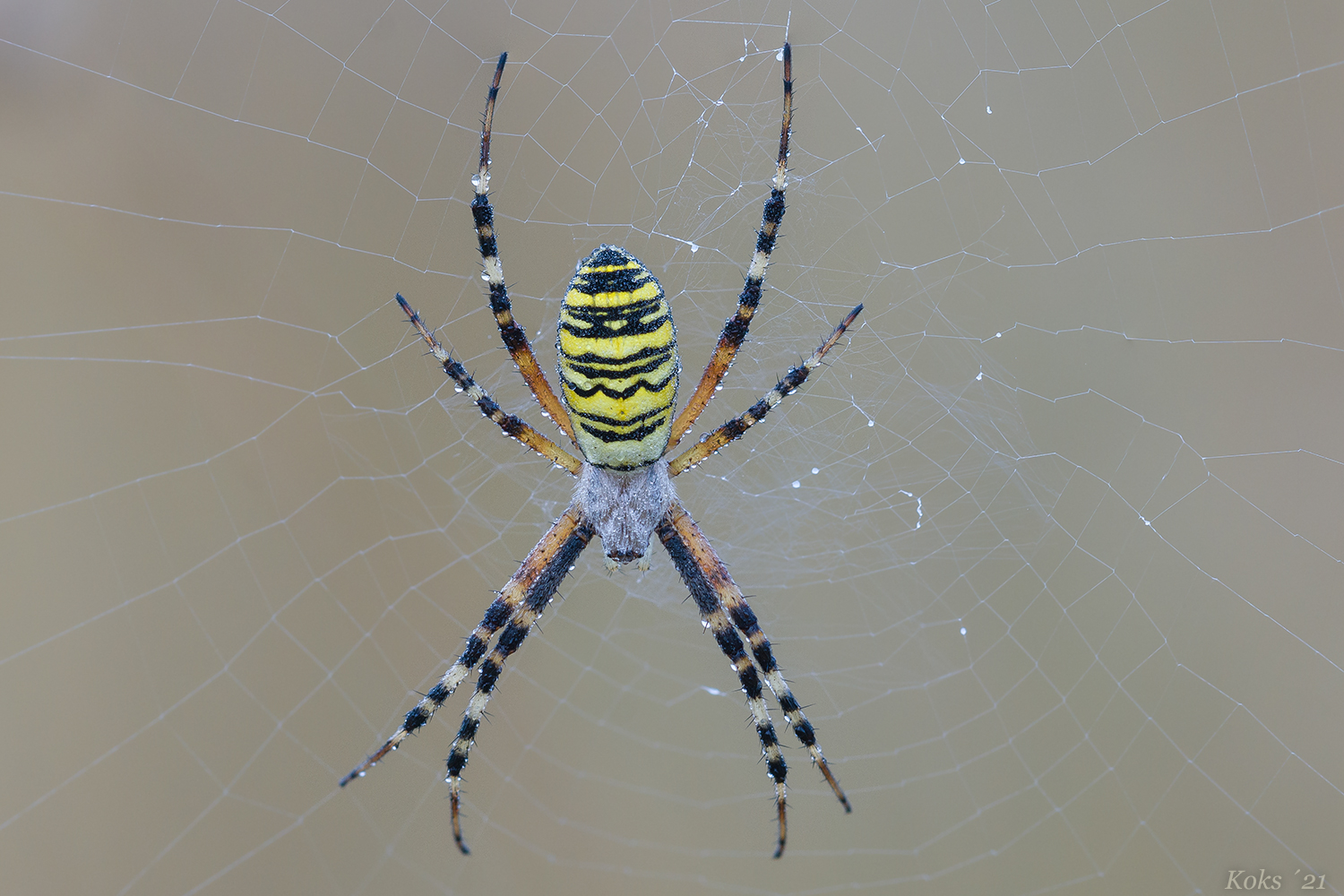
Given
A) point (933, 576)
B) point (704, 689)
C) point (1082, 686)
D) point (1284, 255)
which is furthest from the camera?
point (704, 689)

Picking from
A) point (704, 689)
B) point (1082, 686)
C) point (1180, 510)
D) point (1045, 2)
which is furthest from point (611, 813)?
point (1045, 2)

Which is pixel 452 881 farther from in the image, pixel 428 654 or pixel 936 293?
pixel 936 293

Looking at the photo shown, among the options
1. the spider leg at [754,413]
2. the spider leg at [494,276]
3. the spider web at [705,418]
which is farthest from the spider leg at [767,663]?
the spider leg at [494,276]
